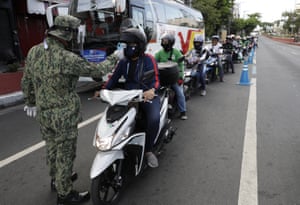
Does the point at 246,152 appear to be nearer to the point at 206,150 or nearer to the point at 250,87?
the point at 206,150

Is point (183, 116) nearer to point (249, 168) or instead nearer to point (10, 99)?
point (249, 168)

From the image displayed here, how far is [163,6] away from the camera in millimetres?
11656

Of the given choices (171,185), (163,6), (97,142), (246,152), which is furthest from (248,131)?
(163,6)

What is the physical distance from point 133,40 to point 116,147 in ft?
3.86

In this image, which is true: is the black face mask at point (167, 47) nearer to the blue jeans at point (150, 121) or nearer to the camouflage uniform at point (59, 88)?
the blue jeans at point (150, 121)

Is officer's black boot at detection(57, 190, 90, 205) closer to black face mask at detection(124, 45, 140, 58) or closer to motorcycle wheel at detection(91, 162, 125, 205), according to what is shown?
motorcycle wheel at detection(91, 162, 125, 205)

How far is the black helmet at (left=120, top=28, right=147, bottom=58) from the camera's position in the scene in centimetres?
293

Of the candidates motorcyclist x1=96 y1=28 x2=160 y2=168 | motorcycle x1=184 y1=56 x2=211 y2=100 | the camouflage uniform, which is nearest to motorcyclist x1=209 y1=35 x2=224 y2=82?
motorcycle x1=184 y1=56 x2=211 y2=100

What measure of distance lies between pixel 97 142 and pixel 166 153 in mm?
1655

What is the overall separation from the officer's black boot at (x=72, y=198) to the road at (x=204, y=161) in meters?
0.24

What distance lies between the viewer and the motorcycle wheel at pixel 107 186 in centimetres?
254

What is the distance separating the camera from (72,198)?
2713 millimetres

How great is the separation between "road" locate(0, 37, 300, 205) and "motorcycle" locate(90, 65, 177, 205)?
27 cm

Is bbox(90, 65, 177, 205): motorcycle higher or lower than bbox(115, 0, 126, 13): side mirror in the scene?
lower
